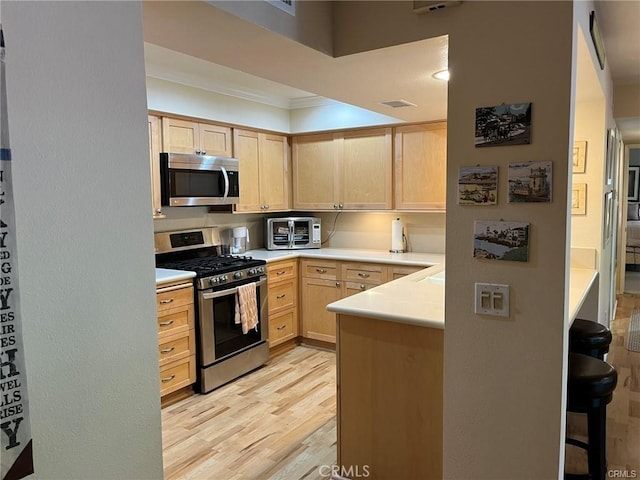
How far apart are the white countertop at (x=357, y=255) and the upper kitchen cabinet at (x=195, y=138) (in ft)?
3.38

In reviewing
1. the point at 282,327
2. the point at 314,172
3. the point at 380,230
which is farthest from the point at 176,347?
the point at 380,230

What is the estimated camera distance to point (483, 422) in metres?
1.86

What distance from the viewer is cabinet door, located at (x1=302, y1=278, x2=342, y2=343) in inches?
177

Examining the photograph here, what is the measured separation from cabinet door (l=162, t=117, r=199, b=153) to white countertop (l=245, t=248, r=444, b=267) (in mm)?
1151

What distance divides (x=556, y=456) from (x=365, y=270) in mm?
2661

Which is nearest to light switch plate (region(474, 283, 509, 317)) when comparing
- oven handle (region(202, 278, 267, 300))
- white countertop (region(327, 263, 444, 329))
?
white countertop (region(327, 263, 444, 329))

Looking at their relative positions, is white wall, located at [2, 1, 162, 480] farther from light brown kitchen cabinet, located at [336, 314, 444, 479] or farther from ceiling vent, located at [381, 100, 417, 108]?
ceiling vent, located at [381, 100, 417, 108]

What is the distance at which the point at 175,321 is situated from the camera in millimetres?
3400

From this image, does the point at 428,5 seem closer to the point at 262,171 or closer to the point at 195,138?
the point at 195,138

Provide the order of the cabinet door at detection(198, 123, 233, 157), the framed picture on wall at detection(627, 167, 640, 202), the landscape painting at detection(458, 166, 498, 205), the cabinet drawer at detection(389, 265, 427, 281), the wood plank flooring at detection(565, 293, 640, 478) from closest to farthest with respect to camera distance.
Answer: the landscape painting at detection(458, 166, 498, 205) < the wood plank flooring at detection(565, 293, 640, 478) < the cabinet door at detection(198, 123, 233, 157) < the cabinet drawer at detection(389, 265, 427, 281) < the framed picture on wall at detection(627, 167, 640, 202)

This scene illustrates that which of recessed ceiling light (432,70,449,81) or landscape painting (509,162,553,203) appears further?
recessed ceiling light (432,70,449,81)

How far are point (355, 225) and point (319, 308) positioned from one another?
1032 millimetres

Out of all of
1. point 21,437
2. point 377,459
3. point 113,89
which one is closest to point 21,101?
point 113,89

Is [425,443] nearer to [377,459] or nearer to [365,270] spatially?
[377,459]
